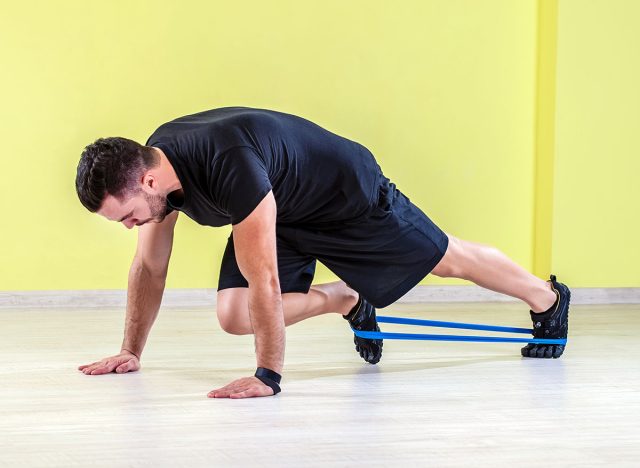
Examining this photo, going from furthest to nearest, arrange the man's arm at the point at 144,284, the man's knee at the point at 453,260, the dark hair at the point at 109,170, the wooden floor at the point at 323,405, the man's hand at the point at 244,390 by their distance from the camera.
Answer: the man's knee at the point at 453,260
the man's arm at the point at 144,284
the man's hand at the point at 244,390
the dark hair at the point at 109,170
the wooden floor at the point at 323,405

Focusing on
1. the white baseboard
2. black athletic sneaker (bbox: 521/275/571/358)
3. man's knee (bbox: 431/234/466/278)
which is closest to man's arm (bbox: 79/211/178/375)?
man's knee (bbox: 431/234/466/278)

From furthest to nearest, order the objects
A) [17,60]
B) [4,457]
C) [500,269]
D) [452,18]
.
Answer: [452,18] → [17,60] → [500,269] → [4,457]

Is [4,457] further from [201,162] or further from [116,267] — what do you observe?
[116,267]

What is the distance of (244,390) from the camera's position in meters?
2.28

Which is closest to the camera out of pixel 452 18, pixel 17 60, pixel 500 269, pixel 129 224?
pixel 129 224

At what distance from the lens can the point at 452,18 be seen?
4.48 metres

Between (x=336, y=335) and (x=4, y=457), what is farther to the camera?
(x=336, y=335)

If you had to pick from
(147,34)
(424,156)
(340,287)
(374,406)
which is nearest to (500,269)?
(340,287)

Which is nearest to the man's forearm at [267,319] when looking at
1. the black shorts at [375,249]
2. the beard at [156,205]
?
the beard at [156,205]

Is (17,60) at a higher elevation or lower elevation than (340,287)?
higher

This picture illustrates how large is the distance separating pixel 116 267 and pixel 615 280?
2.28 metres

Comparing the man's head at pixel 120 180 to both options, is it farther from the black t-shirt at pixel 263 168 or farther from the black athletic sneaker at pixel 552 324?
the black athletic sneaker at pixel 552 324

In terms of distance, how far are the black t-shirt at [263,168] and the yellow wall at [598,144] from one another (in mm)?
2139

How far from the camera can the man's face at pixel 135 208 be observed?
2.15m
